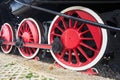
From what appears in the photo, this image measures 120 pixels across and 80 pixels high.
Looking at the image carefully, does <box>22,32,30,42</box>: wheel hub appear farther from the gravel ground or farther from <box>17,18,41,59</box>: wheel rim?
the gravel ground

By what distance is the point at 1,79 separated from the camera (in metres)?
3.08

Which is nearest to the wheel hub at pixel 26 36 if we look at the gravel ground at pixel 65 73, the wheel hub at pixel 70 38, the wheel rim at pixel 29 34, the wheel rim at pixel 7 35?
the wheel rim at pixel 29 34

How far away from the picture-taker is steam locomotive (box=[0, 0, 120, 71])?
10.3ft

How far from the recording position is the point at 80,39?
11.0ft

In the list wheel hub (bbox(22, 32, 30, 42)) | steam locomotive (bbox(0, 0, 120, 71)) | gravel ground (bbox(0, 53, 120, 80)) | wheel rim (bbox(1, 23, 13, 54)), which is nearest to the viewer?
gravel ground (bbox(0, 53, 120, 80))

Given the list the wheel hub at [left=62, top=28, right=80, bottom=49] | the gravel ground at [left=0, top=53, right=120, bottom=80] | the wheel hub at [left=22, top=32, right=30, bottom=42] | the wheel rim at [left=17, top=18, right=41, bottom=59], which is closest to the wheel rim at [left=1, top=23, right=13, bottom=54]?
the wheel rim at [left=17, top=18, right=41, bottom=59]

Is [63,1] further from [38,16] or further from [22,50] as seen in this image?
[22,50]

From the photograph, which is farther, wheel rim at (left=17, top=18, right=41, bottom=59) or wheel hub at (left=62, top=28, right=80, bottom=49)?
wheel rim at (left=17, top=18, right=41, bottom=59)

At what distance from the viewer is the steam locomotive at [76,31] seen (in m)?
3.12

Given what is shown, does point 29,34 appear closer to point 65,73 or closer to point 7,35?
point 7,35

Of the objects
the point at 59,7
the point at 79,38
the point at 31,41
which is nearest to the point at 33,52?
the point at 31,41

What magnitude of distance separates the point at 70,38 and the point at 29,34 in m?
1.29

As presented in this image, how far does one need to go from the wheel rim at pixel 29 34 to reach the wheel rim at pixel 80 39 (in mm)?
551

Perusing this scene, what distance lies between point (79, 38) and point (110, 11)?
0.54 meters
